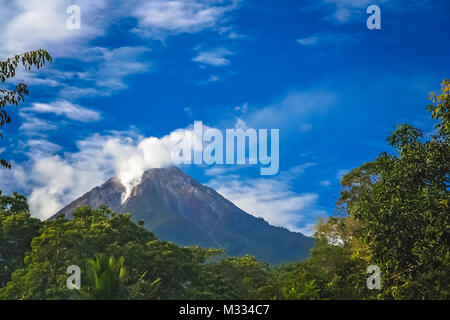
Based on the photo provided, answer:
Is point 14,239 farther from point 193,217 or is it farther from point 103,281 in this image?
point 193,217

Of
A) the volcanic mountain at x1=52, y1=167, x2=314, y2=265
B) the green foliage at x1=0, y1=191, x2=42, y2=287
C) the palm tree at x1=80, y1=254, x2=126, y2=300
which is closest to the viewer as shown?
the palm tree at x1=80, y1=254, x2=126, y2=300

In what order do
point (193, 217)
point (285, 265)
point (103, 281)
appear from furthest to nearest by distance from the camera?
1. point (193, 217)
2. point (285, 265)
3. point (103, 281)

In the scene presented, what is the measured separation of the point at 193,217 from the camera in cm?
18638

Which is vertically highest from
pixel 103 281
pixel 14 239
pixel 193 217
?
pixel 193 217

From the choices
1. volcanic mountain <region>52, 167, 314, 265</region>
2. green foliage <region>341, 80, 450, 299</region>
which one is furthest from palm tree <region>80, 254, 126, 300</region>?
volcanic mountain <region>52, 167, 314, 265</region>

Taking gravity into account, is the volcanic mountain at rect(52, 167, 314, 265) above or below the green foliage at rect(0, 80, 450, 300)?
above

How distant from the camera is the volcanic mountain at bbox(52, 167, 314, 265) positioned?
156 metres

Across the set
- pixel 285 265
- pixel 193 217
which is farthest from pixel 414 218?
pixel 193 217

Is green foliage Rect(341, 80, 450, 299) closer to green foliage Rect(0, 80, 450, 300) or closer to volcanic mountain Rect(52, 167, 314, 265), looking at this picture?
green foliage Rect(0, 80, 450, 300)

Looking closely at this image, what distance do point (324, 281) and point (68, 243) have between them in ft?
38.1

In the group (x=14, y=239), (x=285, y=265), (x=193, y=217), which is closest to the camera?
(x=14, y=239)

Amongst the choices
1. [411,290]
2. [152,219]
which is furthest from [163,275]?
[152,219]

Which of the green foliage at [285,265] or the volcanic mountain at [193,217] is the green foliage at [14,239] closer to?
the green foliage at [285,265]

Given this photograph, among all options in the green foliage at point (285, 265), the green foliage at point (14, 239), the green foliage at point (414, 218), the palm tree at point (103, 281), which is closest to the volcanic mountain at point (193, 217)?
the green foliage at point (285, 265)
